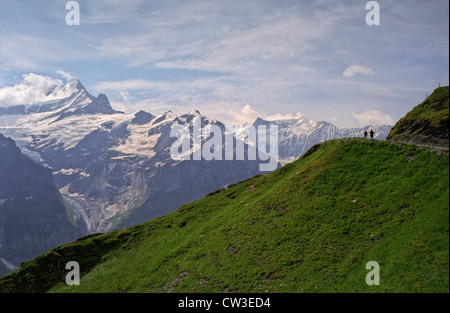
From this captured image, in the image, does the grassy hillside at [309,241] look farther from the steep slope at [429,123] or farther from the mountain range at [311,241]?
the steep slope at [429,123]

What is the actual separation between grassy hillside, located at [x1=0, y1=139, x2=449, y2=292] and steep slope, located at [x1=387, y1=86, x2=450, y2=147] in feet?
10.2

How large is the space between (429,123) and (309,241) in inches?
1107

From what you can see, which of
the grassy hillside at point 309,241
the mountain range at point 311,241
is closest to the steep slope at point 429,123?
the mountain range at point 311,241

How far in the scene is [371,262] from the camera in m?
32.8

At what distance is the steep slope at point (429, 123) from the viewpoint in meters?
45.7

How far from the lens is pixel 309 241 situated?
40.2m

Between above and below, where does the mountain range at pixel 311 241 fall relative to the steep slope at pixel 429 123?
below

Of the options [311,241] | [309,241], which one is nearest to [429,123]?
[311,241]

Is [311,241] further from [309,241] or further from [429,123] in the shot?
[429,123]

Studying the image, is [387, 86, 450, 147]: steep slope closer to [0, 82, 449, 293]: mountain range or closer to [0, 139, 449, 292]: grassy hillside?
[0, 82, 449, 293]: mountain range

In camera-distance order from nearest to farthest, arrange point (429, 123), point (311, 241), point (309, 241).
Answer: point (311, 241) → point (309, 241) → point (429, 123)

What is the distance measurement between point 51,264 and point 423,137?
73.3 meters

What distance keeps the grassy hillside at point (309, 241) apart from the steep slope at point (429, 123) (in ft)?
10.2
